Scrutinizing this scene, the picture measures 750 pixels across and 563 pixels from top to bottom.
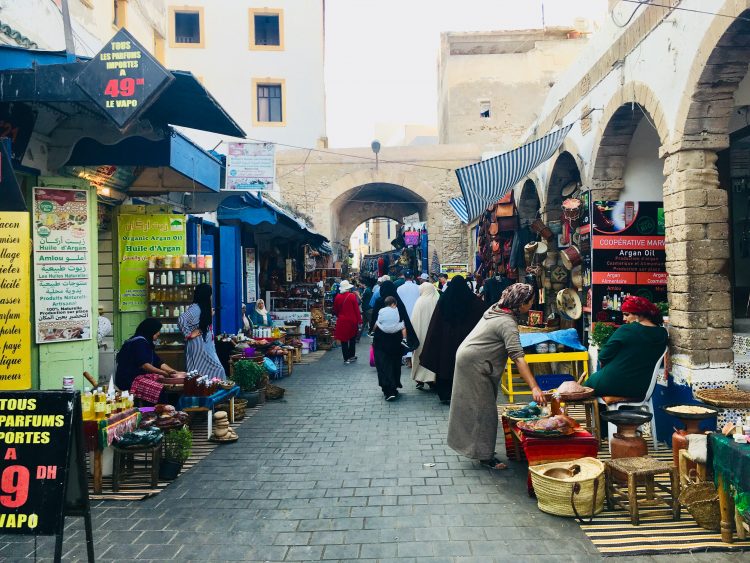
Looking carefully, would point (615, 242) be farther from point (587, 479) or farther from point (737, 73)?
point (587, 479)

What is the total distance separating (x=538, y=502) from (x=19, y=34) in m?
6.27

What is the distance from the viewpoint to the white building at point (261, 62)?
26250 mm

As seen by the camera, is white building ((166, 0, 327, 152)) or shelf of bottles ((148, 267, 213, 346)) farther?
white building ((166, 0, 327, 152))

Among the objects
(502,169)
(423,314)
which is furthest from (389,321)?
(502,169)

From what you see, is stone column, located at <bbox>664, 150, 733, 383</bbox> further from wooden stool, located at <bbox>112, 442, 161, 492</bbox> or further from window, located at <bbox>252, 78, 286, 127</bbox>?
window, located at <bbox>252, 78, 286, 127</bbox>

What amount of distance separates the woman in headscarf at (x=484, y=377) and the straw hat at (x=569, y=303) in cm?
374

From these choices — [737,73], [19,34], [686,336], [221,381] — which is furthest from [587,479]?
[19,34]

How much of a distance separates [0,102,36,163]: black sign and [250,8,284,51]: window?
76.2 feet

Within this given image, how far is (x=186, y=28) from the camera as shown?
1058 inches

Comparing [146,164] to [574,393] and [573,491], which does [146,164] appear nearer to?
[574,393]

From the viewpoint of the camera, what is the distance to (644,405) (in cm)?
525

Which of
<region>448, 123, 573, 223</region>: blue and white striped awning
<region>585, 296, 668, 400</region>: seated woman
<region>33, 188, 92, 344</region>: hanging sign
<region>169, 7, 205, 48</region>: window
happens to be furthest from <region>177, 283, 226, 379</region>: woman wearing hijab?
<region>169, 7, 205, 48</region>: window

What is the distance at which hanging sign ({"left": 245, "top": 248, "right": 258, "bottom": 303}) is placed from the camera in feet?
44.4

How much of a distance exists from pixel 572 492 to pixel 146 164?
16.0 feet
